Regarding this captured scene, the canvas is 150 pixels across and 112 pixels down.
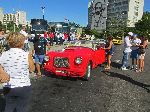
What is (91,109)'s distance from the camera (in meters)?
7.36

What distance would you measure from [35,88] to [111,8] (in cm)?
17118

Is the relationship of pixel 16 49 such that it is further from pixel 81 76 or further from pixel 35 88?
pixel 81 76

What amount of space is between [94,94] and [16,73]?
4928mm

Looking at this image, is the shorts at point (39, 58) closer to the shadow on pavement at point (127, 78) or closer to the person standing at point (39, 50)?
the person standing at point (39, 50)

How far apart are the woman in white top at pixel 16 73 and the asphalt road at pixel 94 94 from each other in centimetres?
280

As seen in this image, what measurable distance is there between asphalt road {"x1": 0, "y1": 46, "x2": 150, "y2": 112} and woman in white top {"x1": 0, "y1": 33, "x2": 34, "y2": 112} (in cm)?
280

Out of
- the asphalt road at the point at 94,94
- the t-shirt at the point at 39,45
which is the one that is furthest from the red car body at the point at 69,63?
the t-shirt at the point at 39,45

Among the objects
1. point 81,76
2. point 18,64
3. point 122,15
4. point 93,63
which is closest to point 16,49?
point 18,64

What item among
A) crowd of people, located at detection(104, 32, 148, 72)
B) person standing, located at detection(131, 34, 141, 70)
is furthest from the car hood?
person standing, located at detection(131, 34, 141, 70)

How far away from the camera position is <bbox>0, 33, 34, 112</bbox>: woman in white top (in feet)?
14.0

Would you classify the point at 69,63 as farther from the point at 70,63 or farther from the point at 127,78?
the point at 127,78

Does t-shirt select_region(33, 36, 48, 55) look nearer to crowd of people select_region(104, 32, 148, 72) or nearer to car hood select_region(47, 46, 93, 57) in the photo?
car hood select_region(47, 46, 93, 57)

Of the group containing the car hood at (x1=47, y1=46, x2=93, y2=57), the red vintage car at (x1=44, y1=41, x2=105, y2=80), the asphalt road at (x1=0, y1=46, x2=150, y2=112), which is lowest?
the asphalt road at (x1=0, y1=46, x2=150, y2=112)

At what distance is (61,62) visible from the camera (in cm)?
1125
